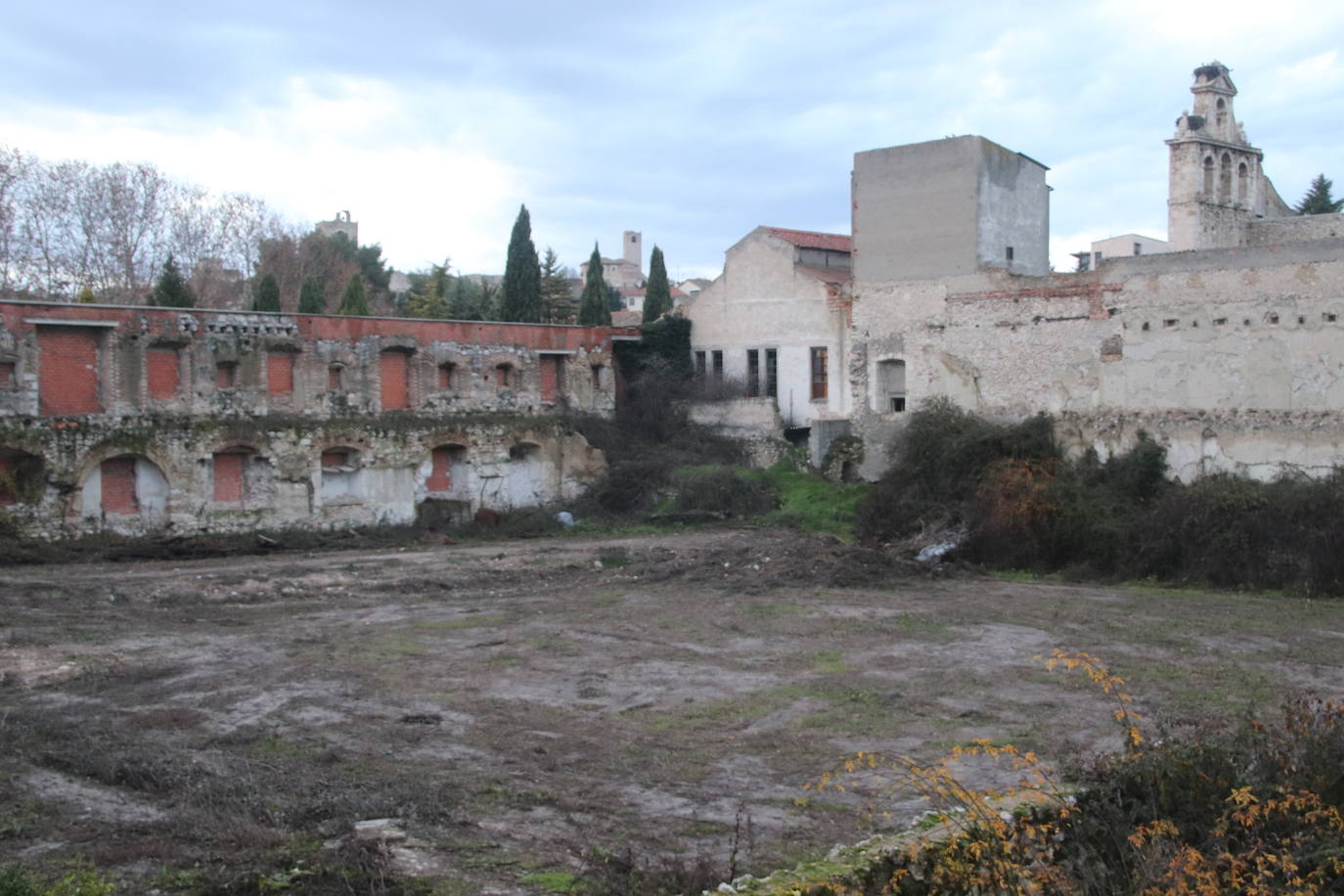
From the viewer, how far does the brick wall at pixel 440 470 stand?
96.3ft

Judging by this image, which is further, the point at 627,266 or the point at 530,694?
the point at 627,266

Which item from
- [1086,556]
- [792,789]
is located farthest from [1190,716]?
[1086,556]

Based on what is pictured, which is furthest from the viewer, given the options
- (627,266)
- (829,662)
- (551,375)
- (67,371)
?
(627,266)

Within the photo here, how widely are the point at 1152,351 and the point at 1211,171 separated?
480 inches

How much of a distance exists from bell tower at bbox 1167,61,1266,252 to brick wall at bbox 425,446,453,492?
69.1ft

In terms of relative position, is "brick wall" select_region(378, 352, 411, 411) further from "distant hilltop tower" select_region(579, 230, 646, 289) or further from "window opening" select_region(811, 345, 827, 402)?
"distant hilltop tower" select_region(579, 230, 646, 289)

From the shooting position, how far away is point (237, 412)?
2659 centimetres

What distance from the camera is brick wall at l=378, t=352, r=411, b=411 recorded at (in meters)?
28.9

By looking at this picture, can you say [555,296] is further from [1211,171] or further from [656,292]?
[1211,171]

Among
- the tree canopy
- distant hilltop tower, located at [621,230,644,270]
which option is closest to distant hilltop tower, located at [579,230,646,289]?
distant hilltop tower, located at [621,230,644,270]

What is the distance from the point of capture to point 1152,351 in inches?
964

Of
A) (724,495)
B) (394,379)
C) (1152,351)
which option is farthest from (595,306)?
(1152,351)

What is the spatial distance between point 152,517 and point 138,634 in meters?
9.97

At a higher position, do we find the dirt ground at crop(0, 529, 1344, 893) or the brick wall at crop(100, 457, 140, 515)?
the brick wall at crop(100, 457, 140, 515)
